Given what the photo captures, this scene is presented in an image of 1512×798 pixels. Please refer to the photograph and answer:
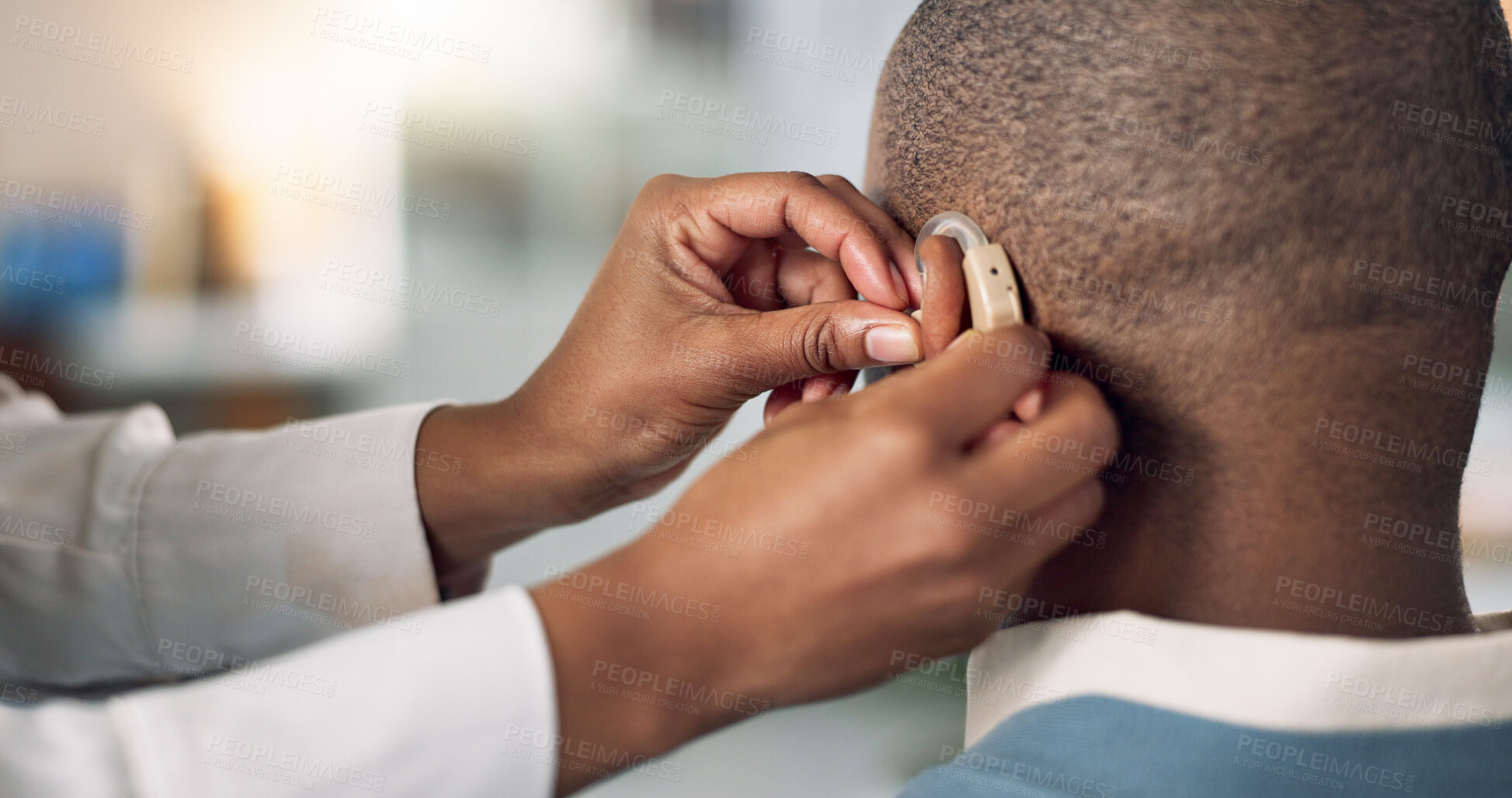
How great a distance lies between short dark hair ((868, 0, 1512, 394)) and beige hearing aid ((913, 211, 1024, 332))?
0.02 meters

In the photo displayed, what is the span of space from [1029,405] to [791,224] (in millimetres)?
345

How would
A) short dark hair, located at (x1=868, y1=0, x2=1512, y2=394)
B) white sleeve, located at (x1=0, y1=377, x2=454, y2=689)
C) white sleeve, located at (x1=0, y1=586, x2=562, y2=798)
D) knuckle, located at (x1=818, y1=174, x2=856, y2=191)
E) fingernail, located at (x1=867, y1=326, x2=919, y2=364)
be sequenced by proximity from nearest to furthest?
1. white sleeve, located at (x1=0, y1=586, x2=562, y2=798)
2. short dark hair, located at (x1=868, y1=0, x2=1512, y2=394)
3. fingernail, located at (x1=867, y1=326, x2=919, y2=364)
4. knuckle, located at (x1=818, y1=174, x2=856, y2=191)
5. white sleeve, located at (x1=0, y1=377, x2=454, y2=689)

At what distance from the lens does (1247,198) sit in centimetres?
64

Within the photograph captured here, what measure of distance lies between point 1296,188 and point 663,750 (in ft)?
1.86

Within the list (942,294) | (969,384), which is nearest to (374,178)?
(942,294)

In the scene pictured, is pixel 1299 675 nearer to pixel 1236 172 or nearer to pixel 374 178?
pixel 1236 172

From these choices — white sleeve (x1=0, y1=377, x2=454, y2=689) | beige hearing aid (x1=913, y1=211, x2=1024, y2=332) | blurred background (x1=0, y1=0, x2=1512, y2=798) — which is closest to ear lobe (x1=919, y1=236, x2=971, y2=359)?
beige hearing aid (x1=913, y1=211, x2=1024, y2=332)

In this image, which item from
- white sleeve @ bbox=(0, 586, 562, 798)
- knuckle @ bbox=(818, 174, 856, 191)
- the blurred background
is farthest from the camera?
the blurred background

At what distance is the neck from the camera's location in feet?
2.20

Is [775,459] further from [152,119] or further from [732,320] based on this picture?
[152,119]

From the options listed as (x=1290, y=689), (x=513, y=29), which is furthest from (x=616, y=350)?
(x=513, y=29)

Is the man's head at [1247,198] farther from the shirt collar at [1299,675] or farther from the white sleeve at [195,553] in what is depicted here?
the white sleeve at [195,553]

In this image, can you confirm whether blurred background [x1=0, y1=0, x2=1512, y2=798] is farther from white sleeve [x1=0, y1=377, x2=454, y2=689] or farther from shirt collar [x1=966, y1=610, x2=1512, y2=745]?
shirt collar [x1=966, y1=610, x2=1512, y2=745]

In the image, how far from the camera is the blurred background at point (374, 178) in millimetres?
2406
